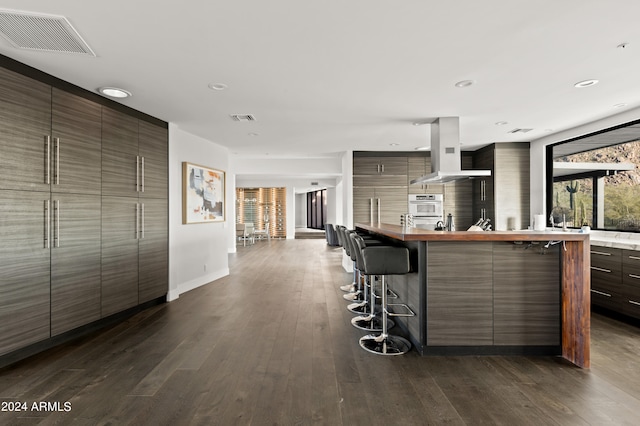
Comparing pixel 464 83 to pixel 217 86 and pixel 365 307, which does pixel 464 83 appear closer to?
pixel 217 86

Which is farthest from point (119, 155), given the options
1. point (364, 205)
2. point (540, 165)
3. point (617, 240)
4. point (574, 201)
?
point (540, 165)

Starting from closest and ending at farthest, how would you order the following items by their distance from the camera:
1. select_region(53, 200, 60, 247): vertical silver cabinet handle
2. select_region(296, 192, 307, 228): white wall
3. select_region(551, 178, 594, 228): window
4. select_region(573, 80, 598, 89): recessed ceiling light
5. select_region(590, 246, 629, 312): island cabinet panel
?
1. select_region(53, 200, 60, 247): vertical silver cabinet handle
2. select_region(573, 80, 598, 89): recessed ceiling light
3. select_region(590, 246, 629, 312): island cabinet panel
4. select_region(551, 178, 594, 228): window
5. select_region(296, 192, 307, 228): white wall

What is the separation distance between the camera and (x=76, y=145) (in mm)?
3410

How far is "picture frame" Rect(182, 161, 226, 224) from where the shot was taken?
5270 mm

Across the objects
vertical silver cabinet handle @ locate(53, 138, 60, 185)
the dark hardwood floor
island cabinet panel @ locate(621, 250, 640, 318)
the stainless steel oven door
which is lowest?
the dark hardwood floor

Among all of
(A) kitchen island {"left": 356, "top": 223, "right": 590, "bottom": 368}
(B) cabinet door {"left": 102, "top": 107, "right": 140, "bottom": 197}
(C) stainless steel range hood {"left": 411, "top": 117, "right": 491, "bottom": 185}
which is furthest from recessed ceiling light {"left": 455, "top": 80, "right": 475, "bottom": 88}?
(B) cabinet door {"left": 102, "top": 107, "right": 140, "bottom": 197}

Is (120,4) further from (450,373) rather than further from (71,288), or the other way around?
(450,373)

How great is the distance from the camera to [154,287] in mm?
4543

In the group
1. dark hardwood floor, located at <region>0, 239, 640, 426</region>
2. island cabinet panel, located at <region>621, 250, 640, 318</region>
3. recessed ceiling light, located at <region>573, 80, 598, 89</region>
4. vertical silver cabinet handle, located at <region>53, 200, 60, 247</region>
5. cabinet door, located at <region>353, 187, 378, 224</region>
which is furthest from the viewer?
cabinet door, located at <region>353, 187, 378, 224</region>

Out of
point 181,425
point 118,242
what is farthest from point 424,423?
point 118,242

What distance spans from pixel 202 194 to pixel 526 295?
4.73 metres

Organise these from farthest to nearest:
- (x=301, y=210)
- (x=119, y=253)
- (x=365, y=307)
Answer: (x=301, y=210) < (x=365, y=307) < (x=119, y=253)

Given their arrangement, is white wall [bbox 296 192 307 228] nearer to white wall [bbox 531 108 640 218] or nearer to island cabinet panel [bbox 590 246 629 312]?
white wall [bbox 531 108 640 218]

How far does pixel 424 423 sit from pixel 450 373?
0.75m
